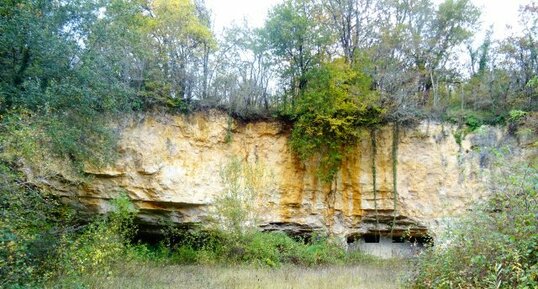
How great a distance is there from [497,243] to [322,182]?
9.83m

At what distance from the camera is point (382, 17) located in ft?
60.3

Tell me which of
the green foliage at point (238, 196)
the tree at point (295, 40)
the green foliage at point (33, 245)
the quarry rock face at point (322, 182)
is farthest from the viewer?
the tree at point (295, 40)

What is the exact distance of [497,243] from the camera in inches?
211

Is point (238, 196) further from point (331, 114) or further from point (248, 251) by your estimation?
point (331, 114)

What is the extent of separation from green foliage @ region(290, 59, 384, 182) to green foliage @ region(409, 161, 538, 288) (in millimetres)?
7777

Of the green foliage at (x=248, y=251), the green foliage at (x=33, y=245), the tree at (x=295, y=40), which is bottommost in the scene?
the green foliage at (x=248, y=251)

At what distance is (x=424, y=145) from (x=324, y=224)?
510cm

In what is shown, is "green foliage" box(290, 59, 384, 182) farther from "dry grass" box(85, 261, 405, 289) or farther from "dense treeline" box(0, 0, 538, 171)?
"dry grass" box(85, 261, 405, 289)

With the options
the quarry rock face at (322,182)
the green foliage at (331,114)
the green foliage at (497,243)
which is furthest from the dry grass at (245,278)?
the green foliage at (331,114)

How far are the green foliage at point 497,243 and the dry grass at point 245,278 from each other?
1.80m

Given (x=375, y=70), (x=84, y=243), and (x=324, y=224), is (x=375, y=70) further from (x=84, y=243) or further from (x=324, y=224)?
(x=84, y=243)

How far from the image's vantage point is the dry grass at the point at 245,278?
8266 millimetres

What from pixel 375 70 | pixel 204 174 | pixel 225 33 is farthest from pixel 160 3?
pixel 375 70

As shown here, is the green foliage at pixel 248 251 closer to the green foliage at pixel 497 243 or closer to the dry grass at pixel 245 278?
the dry grass at pixel 245 278
